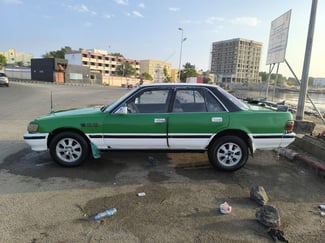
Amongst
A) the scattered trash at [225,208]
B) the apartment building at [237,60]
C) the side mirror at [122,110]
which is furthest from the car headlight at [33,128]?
the apartment building at [237,60]

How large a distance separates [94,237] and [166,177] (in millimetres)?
1894

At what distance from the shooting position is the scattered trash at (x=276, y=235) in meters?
2.79

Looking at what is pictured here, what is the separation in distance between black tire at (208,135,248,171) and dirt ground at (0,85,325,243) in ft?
0.55

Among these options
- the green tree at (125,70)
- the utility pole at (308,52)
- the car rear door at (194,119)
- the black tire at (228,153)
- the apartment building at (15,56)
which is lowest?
the black tire at (228,153)

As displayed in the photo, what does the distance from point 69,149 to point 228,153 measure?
2.99 metres

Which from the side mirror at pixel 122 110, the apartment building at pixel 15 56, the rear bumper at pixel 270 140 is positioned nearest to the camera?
the side mirror at pixel 122 110

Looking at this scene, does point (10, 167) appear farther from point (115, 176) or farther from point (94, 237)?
point (94, 237)

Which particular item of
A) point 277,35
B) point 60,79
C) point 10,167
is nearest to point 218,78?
point 60,79

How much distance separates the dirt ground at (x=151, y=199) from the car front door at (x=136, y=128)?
0.52 m

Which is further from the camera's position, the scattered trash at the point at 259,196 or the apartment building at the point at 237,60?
the apartment building at the point at 237,60

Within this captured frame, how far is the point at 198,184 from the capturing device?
4188mm

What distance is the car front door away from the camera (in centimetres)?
455

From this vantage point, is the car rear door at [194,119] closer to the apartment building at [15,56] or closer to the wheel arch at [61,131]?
the wheel arch at [61,131]

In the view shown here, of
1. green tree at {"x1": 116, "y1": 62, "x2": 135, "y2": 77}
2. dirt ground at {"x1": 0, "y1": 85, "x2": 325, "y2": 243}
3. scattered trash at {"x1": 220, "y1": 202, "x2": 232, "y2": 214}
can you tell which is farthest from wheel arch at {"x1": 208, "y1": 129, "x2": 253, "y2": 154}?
green tree at {"x1": 116, "y1": 62, "x2": 135, "y2": 77}
